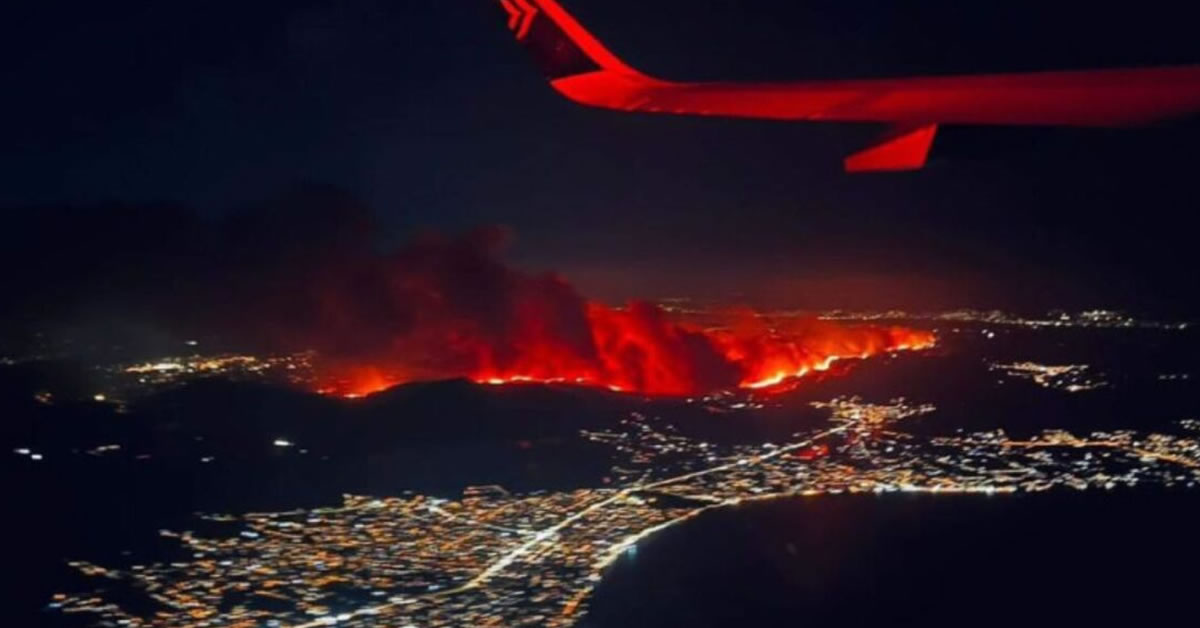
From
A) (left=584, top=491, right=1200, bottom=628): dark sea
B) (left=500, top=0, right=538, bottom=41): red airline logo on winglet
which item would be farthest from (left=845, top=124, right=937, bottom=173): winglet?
(left=584, top=491, right=1200, bottom=628): dark sea

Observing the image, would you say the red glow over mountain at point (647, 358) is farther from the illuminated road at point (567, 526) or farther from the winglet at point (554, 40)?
the winglet at point (554, 40)

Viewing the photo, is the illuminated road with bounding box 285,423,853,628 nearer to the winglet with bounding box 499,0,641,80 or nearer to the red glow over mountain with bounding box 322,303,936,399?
the winglet with bounding box 499,0,641,80

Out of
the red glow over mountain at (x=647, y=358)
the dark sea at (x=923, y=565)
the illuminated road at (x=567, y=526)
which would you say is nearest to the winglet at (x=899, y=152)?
the dark sea at (x=923, y=565)

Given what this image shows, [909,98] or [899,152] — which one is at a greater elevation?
[909,98]

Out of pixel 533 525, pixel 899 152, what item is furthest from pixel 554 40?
pixel 533 525

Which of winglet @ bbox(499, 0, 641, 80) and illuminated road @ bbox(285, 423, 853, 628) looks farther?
illuminated road @ bbox(285, 423, 853, 628)

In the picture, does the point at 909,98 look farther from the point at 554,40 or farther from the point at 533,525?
the point at 533,525
